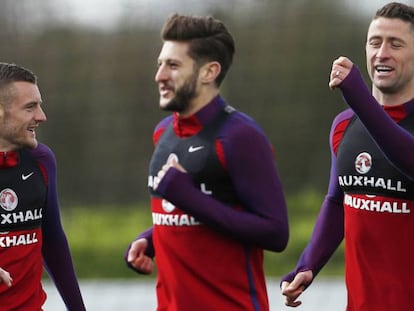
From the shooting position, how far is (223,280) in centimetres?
541

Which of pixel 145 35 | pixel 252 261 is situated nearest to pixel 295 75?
pixel 145 35

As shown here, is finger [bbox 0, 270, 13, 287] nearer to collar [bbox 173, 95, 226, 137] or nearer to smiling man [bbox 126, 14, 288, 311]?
smiling man [bbox 126, 14, 288, 311]

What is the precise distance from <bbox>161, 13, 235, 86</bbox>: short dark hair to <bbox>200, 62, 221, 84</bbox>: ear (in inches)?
0.8

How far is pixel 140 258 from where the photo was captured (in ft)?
18.7

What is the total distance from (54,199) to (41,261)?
282 millimetres

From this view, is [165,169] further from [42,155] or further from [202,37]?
[202,37]

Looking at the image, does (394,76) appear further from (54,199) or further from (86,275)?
(86,275)

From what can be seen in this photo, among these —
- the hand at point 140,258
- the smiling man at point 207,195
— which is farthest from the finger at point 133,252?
the smiling man at point 207,195

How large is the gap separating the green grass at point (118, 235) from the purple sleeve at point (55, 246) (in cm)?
829

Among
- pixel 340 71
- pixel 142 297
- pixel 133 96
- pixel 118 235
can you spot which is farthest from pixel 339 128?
pixel 118 235

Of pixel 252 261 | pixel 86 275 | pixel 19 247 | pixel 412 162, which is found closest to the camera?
pixel 412 162

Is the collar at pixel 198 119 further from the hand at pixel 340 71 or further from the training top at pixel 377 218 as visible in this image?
the hand at pixel 340 71

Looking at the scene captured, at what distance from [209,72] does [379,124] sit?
1220 mm

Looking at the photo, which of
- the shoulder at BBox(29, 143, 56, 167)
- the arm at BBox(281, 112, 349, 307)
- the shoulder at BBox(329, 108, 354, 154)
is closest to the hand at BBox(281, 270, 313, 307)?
the arm at BBox(281, 112, 349, 307)
